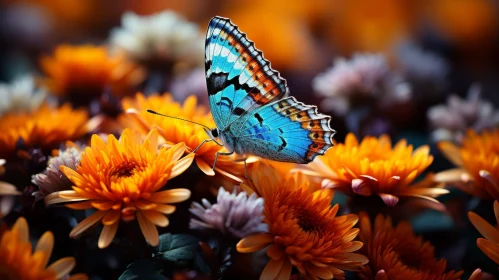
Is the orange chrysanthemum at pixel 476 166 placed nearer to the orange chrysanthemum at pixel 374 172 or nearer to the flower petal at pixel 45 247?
the orange chrysanthemum at pixel 374 172

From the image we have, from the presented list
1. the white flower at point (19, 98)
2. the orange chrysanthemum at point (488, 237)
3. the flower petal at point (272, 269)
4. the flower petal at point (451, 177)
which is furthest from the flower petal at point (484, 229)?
the white flower at point (19, 98)

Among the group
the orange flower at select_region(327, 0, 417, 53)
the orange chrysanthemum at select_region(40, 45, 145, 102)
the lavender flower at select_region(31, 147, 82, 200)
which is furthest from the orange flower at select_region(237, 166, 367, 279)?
the orange flower at select_region(327, 0, 417, 53)

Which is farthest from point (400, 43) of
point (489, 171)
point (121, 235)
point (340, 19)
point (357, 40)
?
point (121, 235)

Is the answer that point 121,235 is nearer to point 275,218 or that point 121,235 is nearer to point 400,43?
point 275,218

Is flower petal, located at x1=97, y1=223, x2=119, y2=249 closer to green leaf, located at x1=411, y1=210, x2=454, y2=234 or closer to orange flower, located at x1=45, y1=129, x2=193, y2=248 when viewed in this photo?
orange flower, located at x1=45, y1=129, x2=193, y2=248

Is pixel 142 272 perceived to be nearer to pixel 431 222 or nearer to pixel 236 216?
pixel 236 216

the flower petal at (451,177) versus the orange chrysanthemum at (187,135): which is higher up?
the orange chrysanthemum at (187,135)

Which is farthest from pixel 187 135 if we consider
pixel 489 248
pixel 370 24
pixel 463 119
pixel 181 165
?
pixel 370 24
